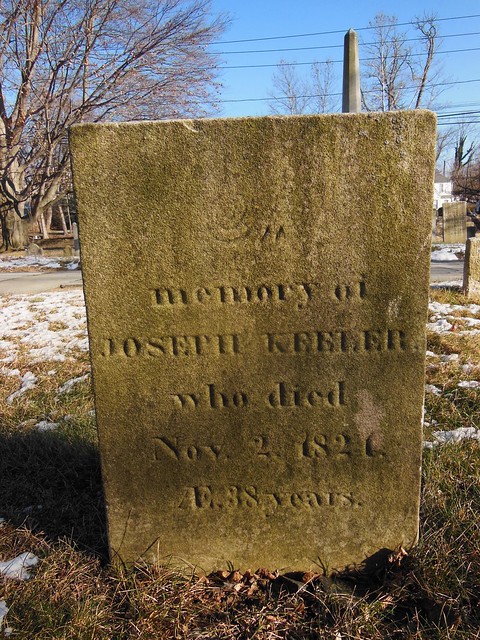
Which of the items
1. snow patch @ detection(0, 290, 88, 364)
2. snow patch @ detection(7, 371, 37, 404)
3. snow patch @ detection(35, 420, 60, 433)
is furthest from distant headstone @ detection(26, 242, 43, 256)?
snow patch @ detection(35, 420, 60, 433)

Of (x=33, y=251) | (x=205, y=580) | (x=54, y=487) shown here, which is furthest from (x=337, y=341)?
(x=33, y=251)

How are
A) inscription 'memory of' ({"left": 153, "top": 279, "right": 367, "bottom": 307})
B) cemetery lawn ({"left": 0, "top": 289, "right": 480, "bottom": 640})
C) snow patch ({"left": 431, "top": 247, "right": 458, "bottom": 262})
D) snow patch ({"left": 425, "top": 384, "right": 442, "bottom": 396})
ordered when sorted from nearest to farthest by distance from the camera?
cemetery lawn ({"left": 0, "top": 289, "right": 480, "bottom": 640}), inscription 'memory of' ({"left": 153, "top": 279, "right": 367, "bottom": 307}), snow patch ({"left": 425, "top": 384, "right": 442, "bottom": 396}), snow patch ({"left": 431, "top": 247, "right": 458, "bottom": 262})

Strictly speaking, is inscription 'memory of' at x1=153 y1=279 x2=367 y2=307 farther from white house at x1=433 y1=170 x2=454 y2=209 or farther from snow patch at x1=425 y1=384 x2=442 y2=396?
white house at x1=433 y1=170 x2=454 y2=209

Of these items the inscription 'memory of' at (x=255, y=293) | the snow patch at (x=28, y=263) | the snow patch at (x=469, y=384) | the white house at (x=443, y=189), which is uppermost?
the white house at (x=443, y=189)

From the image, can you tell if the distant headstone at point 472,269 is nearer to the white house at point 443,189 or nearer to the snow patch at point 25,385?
the snow patch at point 25,385

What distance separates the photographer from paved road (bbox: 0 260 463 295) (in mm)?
9422

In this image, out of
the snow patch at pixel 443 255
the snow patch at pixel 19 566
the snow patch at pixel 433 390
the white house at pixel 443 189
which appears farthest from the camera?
the white house at pixel 443 189

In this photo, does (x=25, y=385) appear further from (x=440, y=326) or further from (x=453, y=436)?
(x=440, y=326)

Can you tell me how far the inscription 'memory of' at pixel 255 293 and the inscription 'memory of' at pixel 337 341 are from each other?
0.14 m

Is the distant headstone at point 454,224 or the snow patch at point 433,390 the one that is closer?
the snow patch at point 433,390

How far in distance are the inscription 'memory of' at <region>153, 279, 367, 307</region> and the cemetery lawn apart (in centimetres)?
117

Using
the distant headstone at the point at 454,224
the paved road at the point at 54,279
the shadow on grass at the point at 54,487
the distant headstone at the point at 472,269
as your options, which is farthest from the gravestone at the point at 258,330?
the distant headstone at the point at 454,224

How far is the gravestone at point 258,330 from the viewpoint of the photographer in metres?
1.78

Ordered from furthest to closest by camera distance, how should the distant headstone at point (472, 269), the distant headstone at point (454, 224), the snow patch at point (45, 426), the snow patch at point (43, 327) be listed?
1. the distant headstone at point (454, 224)
2. the distant headstone at point (472, 269)
3. the snow patch at point (43, 327)
4. the snow patch at point (45, 426)
